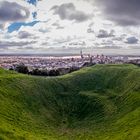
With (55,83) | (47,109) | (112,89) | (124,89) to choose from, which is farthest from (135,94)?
(55,83)

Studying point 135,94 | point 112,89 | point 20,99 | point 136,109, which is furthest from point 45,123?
point 112,89

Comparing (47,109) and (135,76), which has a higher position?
(135,76)

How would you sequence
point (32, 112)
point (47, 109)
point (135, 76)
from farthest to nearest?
point (135, 76), point (47, 109), point (32, 112)

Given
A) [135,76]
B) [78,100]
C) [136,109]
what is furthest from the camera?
[135,76]

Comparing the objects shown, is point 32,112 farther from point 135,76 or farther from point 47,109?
point 135,76

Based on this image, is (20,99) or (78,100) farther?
(78,100)

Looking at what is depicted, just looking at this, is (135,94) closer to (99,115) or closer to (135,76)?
(99,115)
